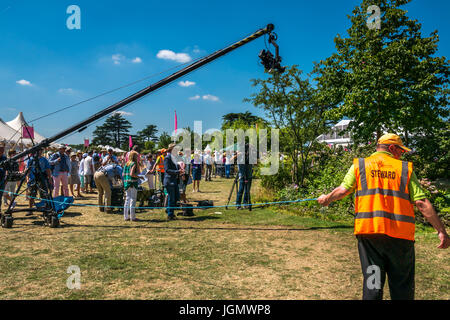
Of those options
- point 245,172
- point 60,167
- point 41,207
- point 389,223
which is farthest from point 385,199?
point 60,167

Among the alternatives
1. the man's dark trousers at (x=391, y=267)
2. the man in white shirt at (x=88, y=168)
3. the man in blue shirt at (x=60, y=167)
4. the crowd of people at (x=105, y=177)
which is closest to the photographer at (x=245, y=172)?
the crowd of people at (x=105, y=177)

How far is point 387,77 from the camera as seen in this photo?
10.0 m

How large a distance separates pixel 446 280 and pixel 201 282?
380 cm

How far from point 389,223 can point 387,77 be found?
901 cm

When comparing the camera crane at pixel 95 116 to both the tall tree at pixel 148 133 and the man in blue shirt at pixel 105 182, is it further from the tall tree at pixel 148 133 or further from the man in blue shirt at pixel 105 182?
the tall tree at pixel 148 133

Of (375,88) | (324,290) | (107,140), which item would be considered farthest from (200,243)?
(107,140)

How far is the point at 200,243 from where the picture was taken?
20.5ft

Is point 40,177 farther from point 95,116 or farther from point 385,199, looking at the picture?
point 385,199

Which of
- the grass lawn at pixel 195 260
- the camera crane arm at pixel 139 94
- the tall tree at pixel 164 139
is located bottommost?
the grass lawn at pixel 195 260

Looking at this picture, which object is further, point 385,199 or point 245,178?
point 245,178

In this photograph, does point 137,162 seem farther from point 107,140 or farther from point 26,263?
point 107,140

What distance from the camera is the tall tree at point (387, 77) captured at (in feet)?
31.9

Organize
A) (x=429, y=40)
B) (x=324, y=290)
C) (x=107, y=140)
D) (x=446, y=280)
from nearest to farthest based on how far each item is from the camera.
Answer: (x=324, y=290)
(x=446, y=280)
(x=429, y=40)
(x=107, y=140)

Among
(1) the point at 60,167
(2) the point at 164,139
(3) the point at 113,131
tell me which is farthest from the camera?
(3) the point at 113,131
